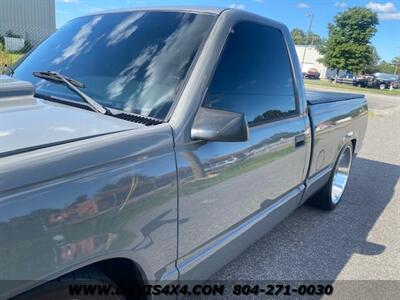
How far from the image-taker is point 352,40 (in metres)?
46.9

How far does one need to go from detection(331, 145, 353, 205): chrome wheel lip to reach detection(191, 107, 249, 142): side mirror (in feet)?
9.69

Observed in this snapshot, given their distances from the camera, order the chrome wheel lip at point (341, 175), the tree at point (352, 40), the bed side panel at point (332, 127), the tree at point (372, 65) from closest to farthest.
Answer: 1. the bed side panel at point (332, 127)
2. the chrome wheel lip at point (341, 175)
3. the tree at point (352, 40)
4. the tree at point (372, 65)

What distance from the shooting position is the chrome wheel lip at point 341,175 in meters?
4.41

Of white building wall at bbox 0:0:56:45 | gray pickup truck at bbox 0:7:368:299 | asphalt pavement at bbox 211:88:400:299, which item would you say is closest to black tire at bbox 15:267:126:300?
gray pickup truck at bbox 0:7:368:299

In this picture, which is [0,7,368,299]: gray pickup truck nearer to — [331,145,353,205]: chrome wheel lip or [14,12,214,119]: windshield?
[14,12,214,119]: windshield

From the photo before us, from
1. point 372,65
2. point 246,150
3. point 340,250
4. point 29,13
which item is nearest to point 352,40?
point 372,65

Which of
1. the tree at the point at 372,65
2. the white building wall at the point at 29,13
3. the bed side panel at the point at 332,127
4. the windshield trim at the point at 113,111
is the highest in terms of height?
the tree at the point at 372,65

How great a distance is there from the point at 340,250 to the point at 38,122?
2.96 m

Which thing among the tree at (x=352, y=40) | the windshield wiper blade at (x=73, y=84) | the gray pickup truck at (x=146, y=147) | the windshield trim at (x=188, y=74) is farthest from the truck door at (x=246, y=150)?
the tree at (x=352, y=40)

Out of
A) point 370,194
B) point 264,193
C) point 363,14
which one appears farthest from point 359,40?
point 264,193

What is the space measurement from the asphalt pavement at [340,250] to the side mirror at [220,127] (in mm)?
1529

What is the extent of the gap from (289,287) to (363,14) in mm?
51754

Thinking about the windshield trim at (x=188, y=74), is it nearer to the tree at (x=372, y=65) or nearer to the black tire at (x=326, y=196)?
the black tire at (x=326, y=196)

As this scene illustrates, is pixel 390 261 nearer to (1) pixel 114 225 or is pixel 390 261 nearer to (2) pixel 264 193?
(2) pixel 264 193
